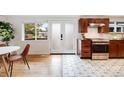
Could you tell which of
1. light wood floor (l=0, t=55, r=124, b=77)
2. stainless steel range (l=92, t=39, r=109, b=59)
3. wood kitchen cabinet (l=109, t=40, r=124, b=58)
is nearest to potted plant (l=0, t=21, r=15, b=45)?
light wood floor (l=0, t=55, r=124, b=77)

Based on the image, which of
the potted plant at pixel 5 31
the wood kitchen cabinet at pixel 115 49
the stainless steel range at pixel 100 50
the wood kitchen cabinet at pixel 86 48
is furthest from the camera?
the potted plant at pixel 5 31

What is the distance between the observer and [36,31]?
8.94 meters

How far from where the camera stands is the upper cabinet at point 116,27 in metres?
7.98

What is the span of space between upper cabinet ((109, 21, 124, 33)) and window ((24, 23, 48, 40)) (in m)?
3.07

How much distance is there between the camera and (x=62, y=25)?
888 cm

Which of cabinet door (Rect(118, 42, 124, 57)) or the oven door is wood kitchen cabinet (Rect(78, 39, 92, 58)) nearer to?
the oven door

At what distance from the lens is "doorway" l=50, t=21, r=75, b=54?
8.90 metres

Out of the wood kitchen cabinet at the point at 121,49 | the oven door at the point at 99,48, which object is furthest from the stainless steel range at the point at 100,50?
the wood kitchen cabinet at the point at 121,49

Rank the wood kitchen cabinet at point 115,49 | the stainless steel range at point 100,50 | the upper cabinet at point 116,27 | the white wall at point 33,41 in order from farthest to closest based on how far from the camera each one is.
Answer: the white wall at point 33,41
the upper cabinet at point 116,27
the wood kitchen cabinet at point 115,49
the stainless steel range at point 100,50

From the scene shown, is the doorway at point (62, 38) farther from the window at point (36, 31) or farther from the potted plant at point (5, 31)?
the potted plant at point (5, 31)
